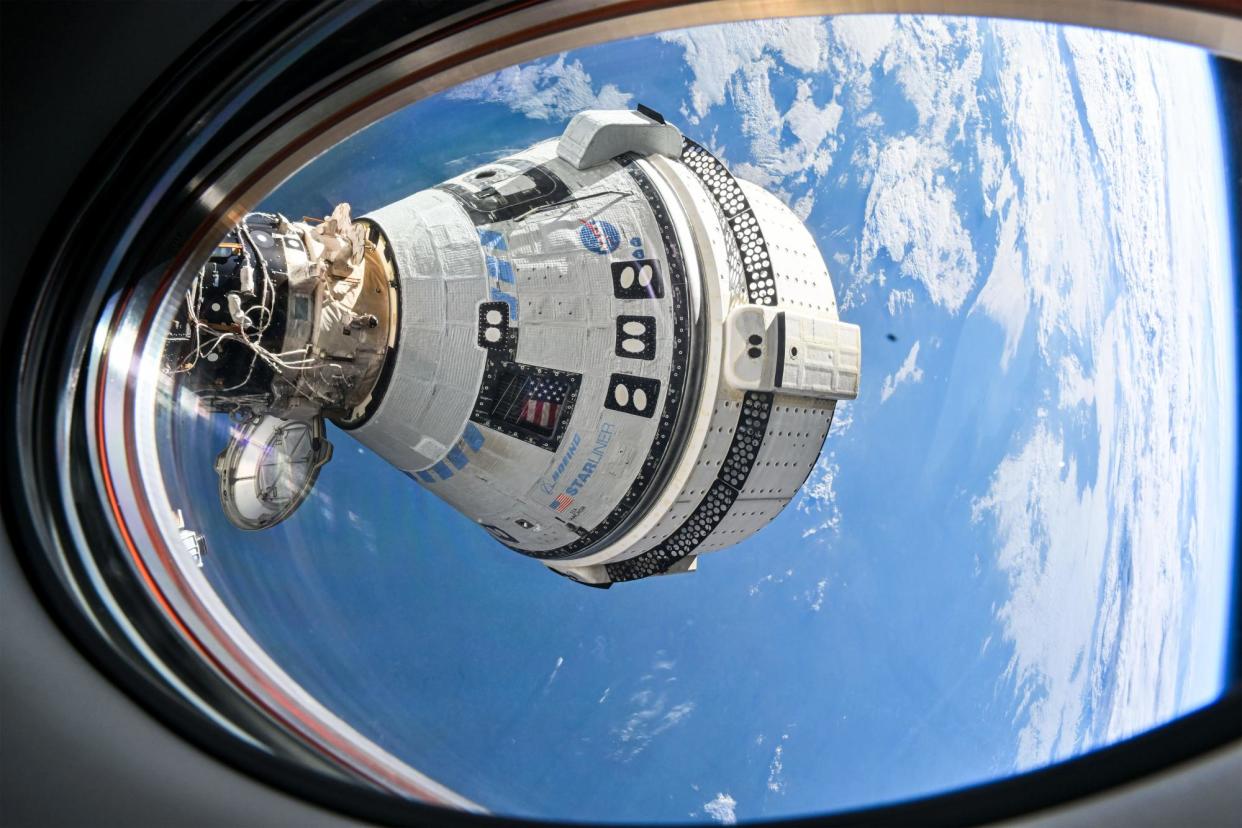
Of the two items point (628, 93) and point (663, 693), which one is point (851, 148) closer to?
point (628, 93)

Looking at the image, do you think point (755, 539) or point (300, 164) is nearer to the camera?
point (300, 164)

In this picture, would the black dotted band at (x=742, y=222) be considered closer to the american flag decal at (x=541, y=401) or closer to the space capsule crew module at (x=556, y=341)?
the space capsule crew module at (x=556, y=341)

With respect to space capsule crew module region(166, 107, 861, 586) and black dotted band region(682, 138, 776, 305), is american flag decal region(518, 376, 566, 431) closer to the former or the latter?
space capsule crew module region(166, 107, 861, 586)

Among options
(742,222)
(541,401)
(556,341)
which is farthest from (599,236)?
(541,401)

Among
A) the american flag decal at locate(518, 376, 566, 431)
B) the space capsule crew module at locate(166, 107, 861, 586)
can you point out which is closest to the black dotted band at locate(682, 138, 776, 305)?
the space capsule crew module at locate(166, 107, 861, 586)

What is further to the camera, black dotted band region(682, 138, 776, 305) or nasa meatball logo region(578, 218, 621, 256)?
black dotted band region(682, 138, 776, 305)

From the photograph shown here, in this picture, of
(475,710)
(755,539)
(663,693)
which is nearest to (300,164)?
(475,710)

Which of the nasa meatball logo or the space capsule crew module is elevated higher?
the nasa meatball logo
